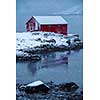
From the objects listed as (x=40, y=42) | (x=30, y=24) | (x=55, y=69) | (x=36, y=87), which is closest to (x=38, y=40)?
(x=40, y=42)

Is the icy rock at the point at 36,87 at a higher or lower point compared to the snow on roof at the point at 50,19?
lower

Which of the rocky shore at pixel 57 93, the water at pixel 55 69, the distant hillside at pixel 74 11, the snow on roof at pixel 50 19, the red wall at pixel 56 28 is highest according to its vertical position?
the distant hillside at pixel 74 11

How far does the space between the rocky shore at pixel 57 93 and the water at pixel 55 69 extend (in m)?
0.04

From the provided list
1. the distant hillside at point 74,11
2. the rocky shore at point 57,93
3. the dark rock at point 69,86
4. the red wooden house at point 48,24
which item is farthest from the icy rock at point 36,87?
the distant hillside at point 74,11

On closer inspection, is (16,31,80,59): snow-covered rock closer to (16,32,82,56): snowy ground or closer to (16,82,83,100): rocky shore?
(16,32,82,56): snowy ground

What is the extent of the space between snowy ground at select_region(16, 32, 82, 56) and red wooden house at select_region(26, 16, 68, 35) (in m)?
0.03

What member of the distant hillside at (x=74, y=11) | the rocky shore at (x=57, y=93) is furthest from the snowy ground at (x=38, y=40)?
the rocky shore at (x=57, y=93)

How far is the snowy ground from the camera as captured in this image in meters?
1.82

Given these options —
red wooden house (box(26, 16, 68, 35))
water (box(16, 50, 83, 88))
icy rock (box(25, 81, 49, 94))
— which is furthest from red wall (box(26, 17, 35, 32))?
icy rock (box(25, 81, 49, 94))

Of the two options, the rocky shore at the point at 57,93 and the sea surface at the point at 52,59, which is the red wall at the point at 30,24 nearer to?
the sea surface at the point at 52,59

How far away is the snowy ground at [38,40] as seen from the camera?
1818mm

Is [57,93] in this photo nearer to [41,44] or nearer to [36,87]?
[36,87]

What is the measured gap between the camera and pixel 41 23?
72.7 inches
